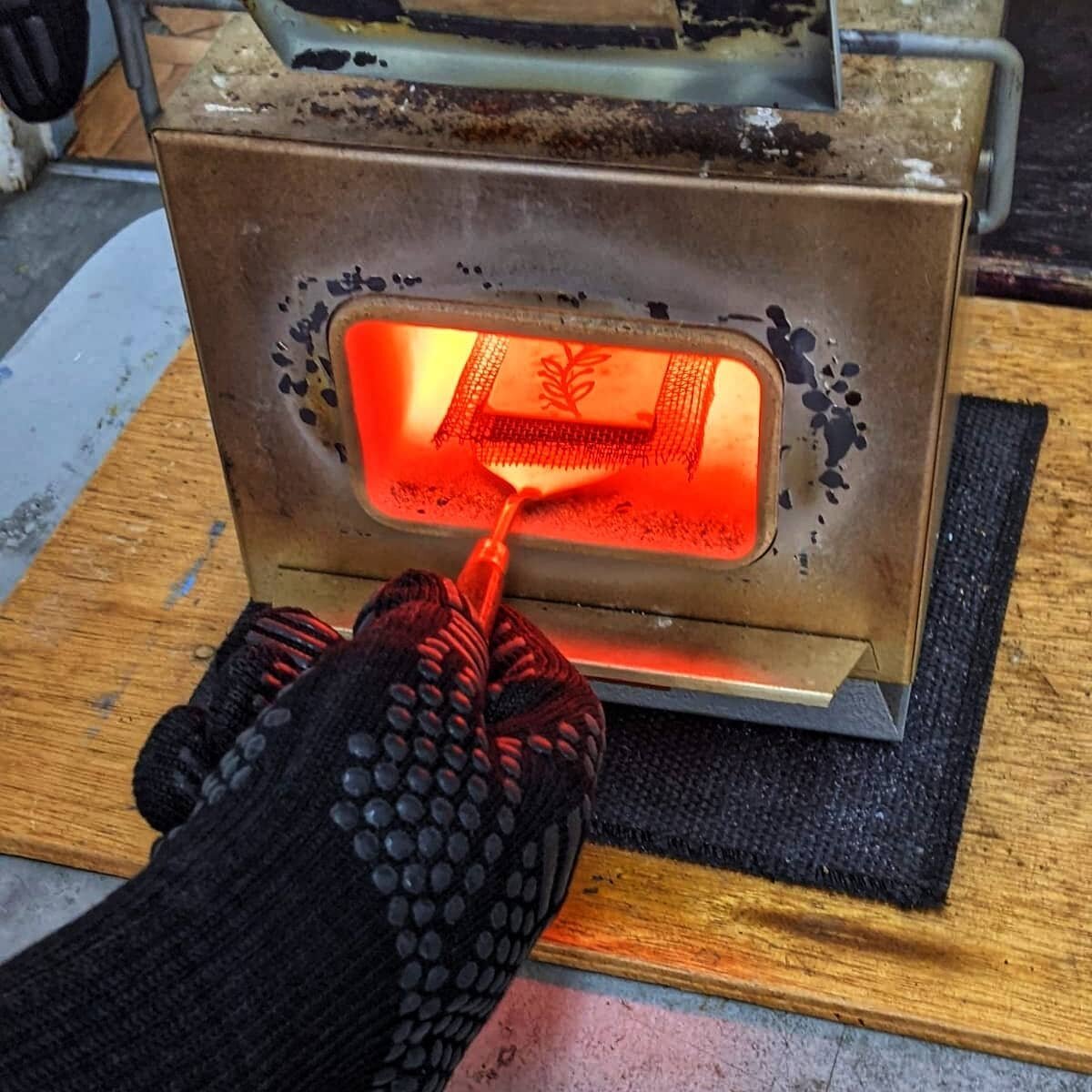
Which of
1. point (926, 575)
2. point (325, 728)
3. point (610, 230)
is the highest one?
point (610, 230)

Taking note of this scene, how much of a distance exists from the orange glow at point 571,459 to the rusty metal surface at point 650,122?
0.15 metres

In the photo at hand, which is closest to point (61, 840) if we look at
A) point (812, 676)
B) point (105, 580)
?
point (105, 580)

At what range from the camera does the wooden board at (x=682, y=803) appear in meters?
1.01

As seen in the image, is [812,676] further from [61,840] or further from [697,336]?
[61,840]

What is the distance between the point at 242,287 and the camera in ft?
3.17

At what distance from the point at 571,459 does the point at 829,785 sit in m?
0.33

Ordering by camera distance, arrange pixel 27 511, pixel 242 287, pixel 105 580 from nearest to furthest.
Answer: pixel 242 287 < pixel 105 580 < pixel 27 511

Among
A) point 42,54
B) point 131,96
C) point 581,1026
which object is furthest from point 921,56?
point 131,96

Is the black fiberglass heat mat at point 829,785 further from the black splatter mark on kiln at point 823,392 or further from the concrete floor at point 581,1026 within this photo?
the black splatter mark on kiln at point 823,392

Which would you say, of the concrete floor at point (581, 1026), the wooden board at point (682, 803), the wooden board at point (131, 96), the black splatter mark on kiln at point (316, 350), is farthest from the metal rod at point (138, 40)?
the wooden board at point (131, 96)

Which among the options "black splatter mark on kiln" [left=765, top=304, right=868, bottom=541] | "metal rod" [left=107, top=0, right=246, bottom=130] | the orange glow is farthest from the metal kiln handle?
"metal rod" [left=107, top=0, right=246, bottom=130]

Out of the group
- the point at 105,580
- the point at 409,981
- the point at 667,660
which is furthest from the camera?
the point at 105,580

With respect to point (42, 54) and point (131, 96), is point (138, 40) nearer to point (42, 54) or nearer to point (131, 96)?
point (42, 54)

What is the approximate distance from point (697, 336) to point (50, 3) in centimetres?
44
